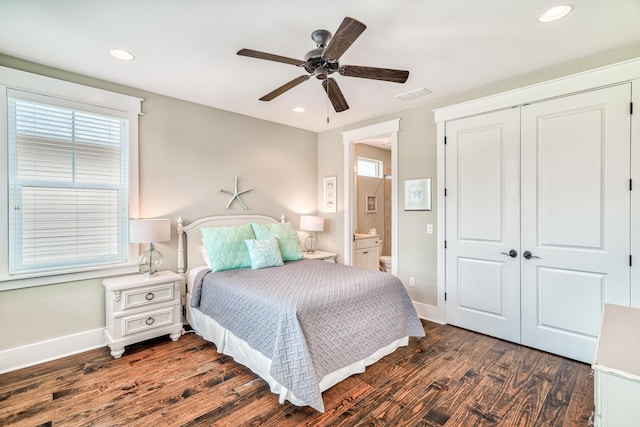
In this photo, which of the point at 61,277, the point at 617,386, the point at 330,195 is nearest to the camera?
the point at 617,386

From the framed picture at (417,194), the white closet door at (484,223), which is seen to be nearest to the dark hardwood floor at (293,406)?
the white closet door at (484,223)

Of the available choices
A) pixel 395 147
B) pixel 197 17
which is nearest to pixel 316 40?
pixel 197 17

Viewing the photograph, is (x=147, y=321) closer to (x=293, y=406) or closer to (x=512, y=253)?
(x=293, y=406)

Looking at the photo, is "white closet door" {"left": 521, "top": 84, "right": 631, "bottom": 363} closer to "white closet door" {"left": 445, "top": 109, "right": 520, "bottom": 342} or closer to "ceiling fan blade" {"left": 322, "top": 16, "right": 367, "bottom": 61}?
"white closet door" {"left": 445, "top": 109, "right": 520, "bottom": 342}

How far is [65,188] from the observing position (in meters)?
2.75

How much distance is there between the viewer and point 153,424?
1.84m

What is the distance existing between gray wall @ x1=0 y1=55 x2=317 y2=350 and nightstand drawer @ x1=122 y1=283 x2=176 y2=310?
45 centimetres

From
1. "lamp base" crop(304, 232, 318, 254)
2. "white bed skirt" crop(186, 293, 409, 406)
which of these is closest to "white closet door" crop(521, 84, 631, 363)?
"white bed skirt" crop(186, 293, 409, 406)

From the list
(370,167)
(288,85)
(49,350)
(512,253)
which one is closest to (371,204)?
(370,167)

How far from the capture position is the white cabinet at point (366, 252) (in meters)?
4.63

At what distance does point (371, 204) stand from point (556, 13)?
13.0 feet

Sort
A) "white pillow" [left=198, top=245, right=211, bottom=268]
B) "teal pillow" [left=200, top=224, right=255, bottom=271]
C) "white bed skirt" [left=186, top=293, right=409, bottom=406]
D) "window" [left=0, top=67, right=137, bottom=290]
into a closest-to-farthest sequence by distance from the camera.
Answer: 1. "white bed skirt" [left=186, top=293, right=409, bottom=406]
2. "window" [left=0, top=67, right=137, bottom=290]
3. "teal pillow" [left=200, top=224, right=255, bottom=271]
4. "white pillow" [left=198, top=245, right=211, bottom=268]

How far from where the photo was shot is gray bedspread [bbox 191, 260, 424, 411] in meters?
1.96

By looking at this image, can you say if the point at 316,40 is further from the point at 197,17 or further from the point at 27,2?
the point at 27,2
